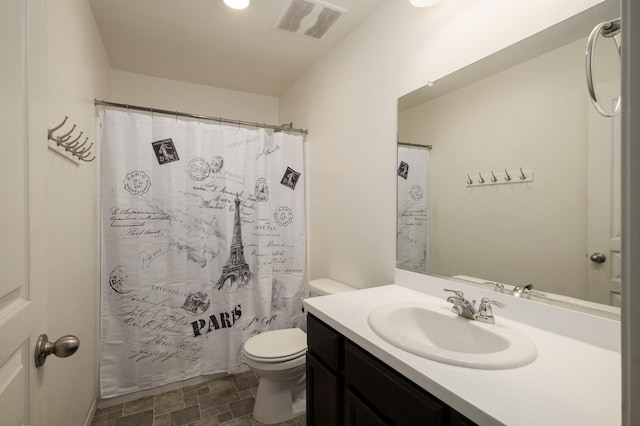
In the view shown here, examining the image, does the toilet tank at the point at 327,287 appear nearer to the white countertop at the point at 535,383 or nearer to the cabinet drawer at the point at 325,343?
the cabinet drawer at the point at 325,343

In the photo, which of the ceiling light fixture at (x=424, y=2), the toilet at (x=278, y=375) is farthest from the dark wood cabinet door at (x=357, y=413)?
the ceiling light fixture at (x=424, y=2)

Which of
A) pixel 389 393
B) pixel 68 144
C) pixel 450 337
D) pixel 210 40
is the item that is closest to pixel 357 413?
pixel 389 393

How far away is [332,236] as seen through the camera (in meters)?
2.21

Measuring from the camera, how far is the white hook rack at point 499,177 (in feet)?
3.66

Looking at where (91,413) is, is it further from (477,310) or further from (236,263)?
(477,310)

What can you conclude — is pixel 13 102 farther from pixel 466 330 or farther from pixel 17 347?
pixel 466 330

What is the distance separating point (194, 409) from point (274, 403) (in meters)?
0.55

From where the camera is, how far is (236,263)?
2.22 m

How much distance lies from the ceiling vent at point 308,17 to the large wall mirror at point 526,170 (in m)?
0.76

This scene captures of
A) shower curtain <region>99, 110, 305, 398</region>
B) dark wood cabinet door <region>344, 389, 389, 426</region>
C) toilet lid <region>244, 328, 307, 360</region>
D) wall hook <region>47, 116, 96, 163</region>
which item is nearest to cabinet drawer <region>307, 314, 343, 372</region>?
dark wood cabinet door <region>344, 389, 389, 426</region>

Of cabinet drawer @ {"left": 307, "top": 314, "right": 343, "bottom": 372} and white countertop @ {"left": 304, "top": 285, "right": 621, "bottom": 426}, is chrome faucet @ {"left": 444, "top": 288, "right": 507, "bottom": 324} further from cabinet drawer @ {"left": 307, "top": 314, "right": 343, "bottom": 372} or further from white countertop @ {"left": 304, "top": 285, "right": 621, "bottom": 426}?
cabinet drawer @ {"left": 307, "top": 314, "right": 343, "bottom": 372}

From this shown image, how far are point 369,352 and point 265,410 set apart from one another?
45.9 inches

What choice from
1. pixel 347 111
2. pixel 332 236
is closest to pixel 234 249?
pixel 332 236

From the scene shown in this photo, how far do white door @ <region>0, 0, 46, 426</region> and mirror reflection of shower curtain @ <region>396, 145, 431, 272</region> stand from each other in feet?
4.75
